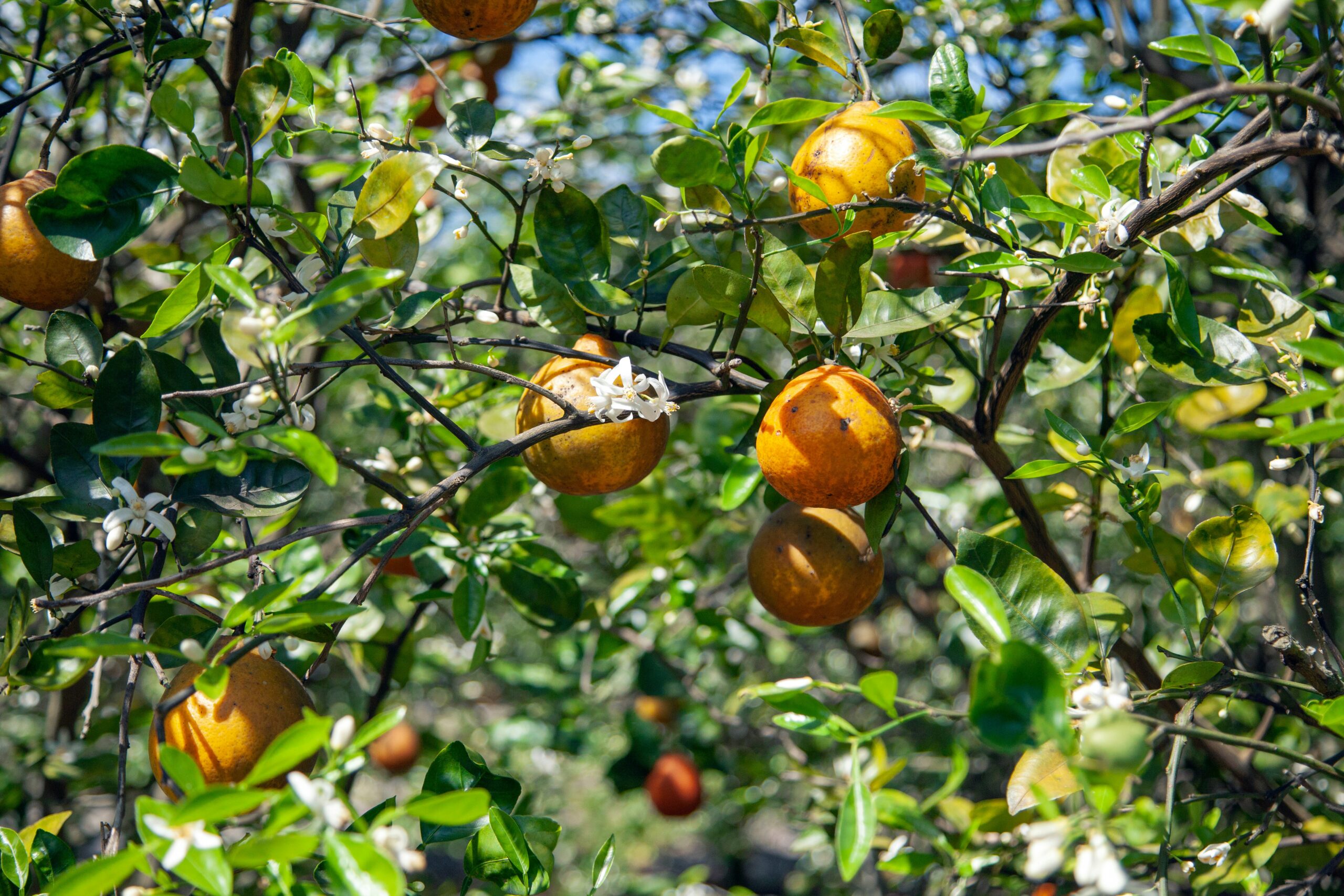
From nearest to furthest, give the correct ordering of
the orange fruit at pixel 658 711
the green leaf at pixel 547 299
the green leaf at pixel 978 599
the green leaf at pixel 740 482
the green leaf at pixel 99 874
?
the green leaf at pixel 99 874 → the green leaf at pixel 978 599 → the green leaf at pixel 547 299 → the green leaf at pixel 740 482 → the orange fruit at pixel 658 711

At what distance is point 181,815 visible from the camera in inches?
23.1

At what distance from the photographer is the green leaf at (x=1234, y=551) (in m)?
0.98

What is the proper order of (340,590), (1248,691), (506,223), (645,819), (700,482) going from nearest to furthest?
(1248,691) < (340,590) < (700,482) < (506,223) < (645,819)

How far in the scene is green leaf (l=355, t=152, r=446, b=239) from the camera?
940mm

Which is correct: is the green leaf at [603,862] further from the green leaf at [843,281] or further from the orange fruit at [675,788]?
the orange fruit at [675,788]

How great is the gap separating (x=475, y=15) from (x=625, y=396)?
1.61ft

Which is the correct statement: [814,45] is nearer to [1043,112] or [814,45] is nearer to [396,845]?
[1043,112]

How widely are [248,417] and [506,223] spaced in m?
2.28

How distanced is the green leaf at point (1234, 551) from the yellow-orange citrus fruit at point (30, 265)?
120 centimetres

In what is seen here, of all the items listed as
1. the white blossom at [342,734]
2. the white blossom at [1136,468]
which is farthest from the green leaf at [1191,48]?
the white blossom at [342,734]

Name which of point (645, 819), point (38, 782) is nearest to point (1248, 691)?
point (38, 782)

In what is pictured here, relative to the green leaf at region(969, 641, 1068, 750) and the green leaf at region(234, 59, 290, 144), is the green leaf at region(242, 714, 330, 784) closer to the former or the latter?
the green leaf at region(969, 641, 1068, 750)

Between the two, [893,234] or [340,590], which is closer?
[893,234]

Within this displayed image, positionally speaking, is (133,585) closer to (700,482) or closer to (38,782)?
(700,482)
